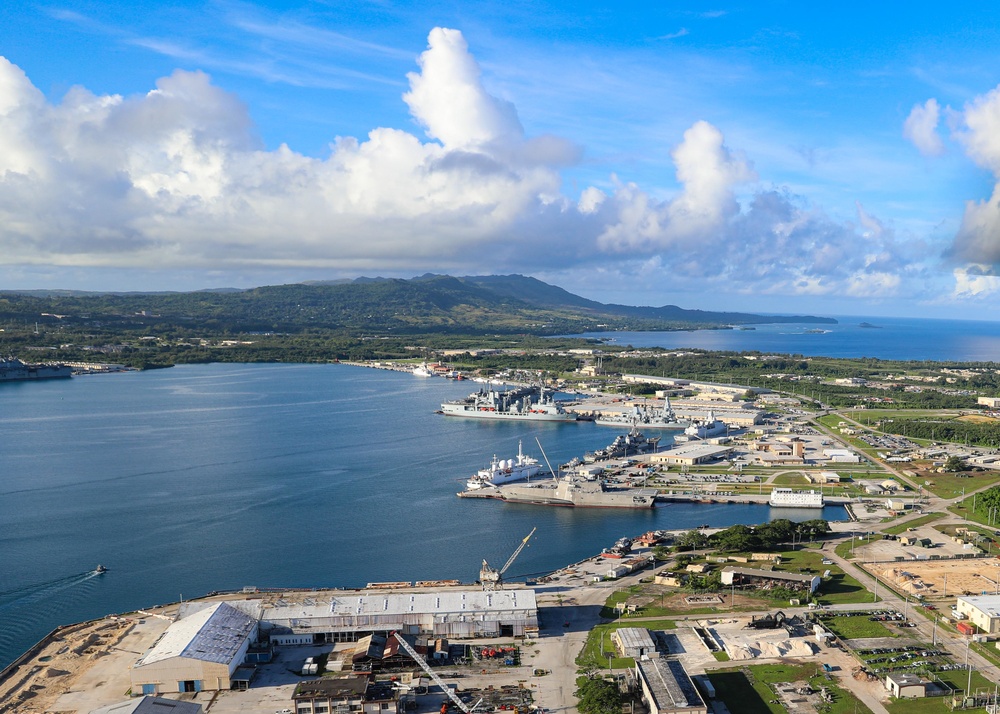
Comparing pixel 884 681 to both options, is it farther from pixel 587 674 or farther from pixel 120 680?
pixel 120 680

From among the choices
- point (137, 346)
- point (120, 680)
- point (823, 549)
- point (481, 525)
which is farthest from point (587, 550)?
point (137, 346)

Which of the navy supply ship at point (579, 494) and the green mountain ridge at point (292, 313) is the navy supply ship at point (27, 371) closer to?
the green mountain ridge at point (292, 313)

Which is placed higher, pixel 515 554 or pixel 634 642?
pixel 634 642

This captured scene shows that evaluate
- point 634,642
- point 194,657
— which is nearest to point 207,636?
point 194,657

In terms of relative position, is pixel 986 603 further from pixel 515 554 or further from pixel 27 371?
pixel 27 371

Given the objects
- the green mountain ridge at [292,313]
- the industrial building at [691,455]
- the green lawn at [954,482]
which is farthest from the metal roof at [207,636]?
the green mountain ridge at [292,313]

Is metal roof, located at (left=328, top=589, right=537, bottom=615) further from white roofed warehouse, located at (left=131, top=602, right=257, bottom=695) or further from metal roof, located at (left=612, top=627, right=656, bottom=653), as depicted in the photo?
white roofed warehouse, located at (left=131, top=602, right=257, bottom=695)
